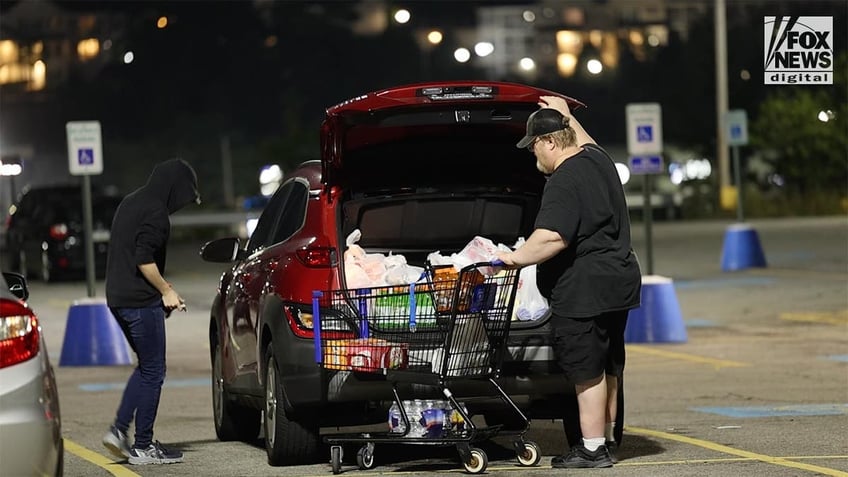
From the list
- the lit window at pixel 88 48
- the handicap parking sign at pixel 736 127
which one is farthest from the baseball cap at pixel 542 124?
the lit window at pixel 88 48

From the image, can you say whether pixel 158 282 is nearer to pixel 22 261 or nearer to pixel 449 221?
pixel 449 221

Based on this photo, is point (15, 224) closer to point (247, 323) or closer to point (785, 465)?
point (247, 323)

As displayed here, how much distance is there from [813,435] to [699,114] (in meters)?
60.5

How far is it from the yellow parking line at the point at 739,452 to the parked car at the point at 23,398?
406 cm

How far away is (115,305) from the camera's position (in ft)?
34.3

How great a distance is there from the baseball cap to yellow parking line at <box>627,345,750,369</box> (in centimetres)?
697

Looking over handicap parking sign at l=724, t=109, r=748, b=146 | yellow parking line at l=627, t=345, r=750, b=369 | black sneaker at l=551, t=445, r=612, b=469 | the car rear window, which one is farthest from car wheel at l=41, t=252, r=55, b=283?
black sneaker at l=551, t=445, r=612, b=469

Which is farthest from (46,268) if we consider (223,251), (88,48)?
(88,48)

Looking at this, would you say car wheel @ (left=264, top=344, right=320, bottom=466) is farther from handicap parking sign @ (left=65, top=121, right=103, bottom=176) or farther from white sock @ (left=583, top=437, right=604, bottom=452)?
handicap parking sign @ (left=65, top=121, right=103, bottom=176)

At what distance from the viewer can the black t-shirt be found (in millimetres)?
9188

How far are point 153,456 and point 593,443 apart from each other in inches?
110

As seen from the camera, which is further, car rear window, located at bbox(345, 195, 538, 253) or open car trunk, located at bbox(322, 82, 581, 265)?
car rear window, located at bbox(345, 195, 538, 253)

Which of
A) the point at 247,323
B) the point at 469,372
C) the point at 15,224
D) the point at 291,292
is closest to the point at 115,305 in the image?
the point at 247,323

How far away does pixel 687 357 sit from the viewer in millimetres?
16750
